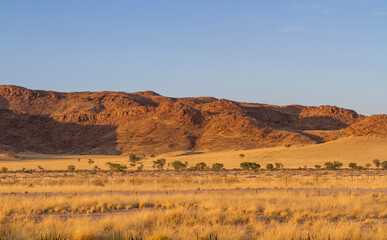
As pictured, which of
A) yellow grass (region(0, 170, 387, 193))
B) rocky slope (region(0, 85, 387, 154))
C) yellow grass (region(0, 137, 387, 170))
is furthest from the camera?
rocky slope (region(0, 85, 387, 154))

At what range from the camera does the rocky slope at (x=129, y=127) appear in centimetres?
9942

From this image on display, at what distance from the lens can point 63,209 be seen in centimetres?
1717

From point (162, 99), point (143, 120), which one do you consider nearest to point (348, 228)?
point (143, 120)

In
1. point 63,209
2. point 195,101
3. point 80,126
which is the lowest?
point 63,209

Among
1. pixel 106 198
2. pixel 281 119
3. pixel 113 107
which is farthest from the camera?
pixel 281 119

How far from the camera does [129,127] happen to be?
108 meters

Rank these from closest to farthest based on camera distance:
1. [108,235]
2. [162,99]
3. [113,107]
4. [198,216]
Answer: [108,235] < [198,216] < [113,107] < [162,99]

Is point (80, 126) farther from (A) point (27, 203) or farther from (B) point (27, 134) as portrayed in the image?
(A) point (27, 203)

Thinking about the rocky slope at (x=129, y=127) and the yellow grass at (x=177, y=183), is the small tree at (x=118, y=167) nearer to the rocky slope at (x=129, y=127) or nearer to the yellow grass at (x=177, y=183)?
the yellow grass at (x=177, y=183)

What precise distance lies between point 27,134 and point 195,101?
190 ft

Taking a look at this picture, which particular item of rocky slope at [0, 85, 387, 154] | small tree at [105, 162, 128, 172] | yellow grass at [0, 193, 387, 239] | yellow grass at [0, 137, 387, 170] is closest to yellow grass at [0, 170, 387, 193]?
yellow grass at [0, 193, 387, 239]

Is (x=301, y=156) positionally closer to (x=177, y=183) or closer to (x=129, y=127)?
(x=177, y=183)

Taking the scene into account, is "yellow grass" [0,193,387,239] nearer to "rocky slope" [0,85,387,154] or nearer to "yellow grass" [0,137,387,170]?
"yellow grass" [0,137,387,170]

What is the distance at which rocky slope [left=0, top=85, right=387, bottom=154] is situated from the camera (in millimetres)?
99419
